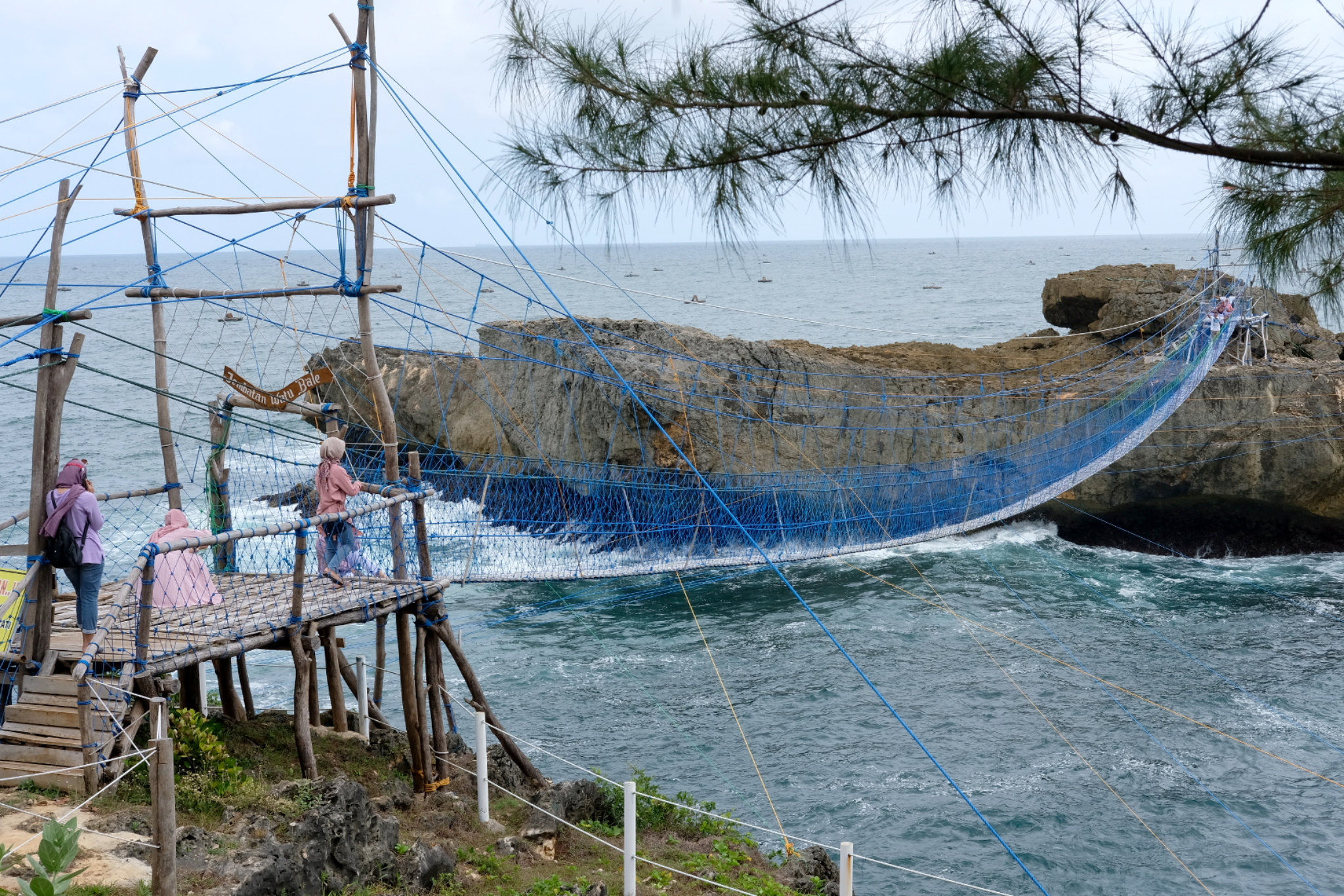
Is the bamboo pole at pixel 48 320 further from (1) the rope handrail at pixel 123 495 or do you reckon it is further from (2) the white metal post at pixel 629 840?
(2) the white metal post at pixel 629 840

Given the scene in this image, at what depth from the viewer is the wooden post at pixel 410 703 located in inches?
246

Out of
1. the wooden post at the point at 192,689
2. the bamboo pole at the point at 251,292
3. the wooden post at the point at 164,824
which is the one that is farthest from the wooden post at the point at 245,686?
the wooden post at the point at 164,824

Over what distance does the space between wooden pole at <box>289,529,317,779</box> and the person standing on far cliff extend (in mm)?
609

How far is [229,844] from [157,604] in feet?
5.83

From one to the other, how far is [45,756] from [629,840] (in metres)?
2.71

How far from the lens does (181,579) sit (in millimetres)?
5953

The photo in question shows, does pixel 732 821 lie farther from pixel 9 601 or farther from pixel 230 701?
pixel 9 601

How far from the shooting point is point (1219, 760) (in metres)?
8.79

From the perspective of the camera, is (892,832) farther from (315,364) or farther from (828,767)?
(315,364)

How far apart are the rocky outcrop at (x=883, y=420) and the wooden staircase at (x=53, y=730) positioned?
29.8 ft

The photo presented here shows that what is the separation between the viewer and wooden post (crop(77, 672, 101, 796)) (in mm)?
4684

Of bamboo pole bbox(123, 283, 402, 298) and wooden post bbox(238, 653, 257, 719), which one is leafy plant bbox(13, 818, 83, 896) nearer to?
bamboo pole bbox(123, 283, 402, 298)

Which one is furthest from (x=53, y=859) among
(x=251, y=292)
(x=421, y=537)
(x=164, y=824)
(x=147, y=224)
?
(x=147, y=224)

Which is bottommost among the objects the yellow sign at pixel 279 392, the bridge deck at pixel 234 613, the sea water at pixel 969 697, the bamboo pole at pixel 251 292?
the sea water at pixel 969 697
